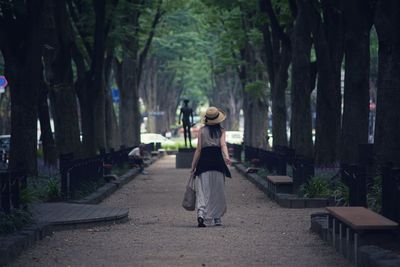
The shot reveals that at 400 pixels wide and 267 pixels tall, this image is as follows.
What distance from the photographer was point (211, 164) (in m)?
16.5

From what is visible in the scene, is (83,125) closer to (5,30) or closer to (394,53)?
(5,30)

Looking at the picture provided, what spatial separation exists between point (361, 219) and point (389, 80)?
24.7 feet

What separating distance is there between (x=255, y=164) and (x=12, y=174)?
22.1 m

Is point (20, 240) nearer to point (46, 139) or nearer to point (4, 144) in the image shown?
point (46, 139)

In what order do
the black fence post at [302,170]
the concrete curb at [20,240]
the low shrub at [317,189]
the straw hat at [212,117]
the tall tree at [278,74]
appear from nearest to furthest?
the concrete curb at [20,240] < the straw hat at [212,117] < the low shrub at [317,189] < the black fence post at [302,170] < the tall tree at [278,74]

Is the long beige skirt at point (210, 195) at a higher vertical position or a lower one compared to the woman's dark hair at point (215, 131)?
lower

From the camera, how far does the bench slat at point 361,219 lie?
10.9 metres

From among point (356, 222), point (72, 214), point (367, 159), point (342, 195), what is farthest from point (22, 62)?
point (356, 222)

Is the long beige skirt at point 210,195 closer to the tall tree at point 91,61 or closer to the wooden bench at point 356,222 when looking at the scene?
the wooden bench at point 356,222

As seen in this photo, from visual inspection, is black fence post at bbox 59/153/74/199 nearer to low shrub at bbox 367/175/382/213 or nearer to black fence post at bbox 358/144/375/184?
black fence post at bbox 358/144/375/184

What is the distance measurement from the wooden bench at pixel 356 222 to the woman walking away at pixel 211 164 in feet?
11.4

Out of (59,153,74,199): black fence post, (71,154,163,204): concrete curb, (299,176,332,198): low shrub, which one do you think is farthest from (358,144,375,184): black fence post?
(59,153,74,199): black fence post

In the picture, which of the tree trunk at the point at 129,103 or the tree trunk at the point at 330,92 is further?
the tree trunk at the point at 129,103

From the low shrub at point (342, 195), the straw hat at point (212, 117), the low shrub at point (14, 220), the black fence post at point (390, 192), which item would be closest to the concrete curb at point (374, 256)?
the black fence post at point (390, 192)
